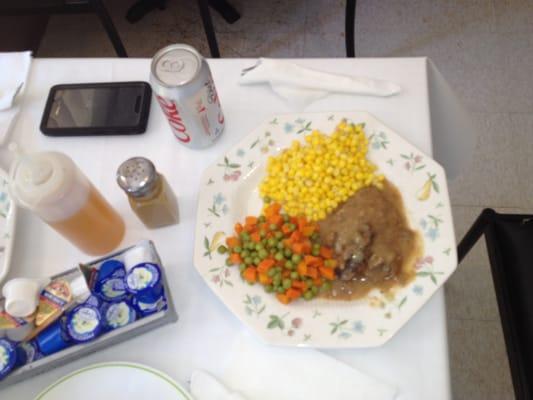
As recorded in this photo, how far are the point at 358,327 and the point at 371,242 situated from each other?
147 millimetres

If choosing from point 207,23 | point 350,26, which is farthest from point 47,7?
point 350,26

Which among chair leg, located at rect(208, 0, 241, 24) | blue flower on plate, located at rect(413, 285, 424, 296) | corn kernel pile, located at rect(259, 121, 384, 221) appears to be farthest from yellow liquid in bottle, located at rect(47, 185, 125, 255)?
chair leg, located at rect(208, 0, 241, 24)

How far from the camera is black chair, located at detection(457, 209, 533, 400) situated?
0.89 m

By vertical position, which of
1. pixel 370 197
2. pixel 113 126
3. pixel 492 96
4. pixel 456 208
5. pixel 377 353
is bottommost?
pixel 456 208

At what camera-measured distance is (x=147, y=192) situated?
73 centimetres

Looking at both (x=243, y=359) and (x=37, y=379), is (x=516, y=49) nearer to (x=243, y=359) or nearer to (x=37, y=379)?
(x=243, y=359)

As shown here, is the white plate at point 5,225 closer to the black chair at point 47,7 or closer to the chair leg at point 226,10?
the black chair at point 47,7

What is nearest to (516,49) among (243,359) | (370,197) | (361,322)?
(370,197)

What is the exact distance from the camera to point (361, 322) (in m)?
0.72

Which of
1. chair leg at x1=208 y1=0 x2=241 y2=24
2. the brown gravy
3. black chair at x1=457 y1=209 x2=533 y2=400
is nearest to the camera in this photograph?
the brown gravy

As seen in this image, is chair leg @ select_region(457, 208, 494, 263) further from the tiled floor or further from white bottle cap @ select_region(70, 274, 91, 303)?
white bottle cap @ select_region(70, 274, 91, 303)

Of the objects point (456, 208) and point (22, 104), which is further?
point (456, 208)

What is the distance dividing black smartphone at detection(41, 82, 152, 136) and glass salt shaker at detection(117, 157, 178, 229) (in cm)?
21

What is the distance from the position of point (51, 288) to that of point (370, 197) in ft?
1.74
